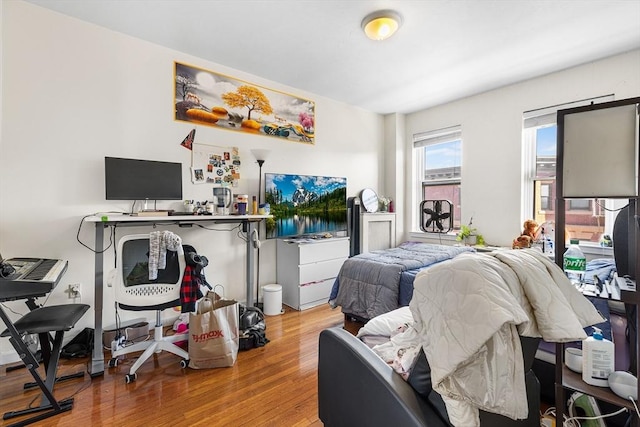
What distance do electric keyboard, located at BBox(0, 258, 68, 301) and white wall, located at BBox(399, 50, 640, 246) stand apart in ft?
14.6

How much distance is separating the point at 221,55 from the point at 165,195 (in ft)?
4.99

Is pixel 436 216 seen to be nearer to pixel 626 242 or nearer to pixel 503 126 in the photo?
pixel 503 126

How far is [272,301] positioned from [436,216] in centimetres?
274

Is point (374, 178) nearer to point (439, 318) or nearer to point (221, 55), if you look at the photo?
point (221, 55)

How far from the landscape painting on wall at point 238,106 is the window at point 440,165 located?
1.94 meters

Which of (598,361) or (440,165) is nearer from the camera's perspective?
(598,361)

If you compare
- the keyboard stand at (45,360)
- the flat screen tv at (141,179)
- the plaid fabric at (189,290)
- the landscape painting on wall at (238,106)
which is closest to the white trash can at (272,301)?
the plaid fabric at (189,290)

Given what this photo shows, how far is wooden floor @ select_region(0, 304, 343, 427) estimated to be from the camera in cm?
166

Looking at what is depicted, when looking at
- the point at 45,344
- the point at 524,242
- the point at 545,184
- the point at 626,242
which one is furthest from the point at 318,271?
the point at 545,184

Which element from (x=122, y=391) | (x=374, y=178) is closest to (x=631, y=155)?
(x=122, y=391)

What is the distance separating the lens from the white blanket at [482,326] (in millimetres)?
775

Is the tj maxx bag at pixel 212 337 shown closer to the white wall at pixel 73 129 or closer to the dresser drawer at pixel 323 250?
the white wall at pixel 73 129

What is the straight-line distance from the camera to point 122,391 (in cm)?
190

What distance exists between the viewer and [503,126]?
3.79m
